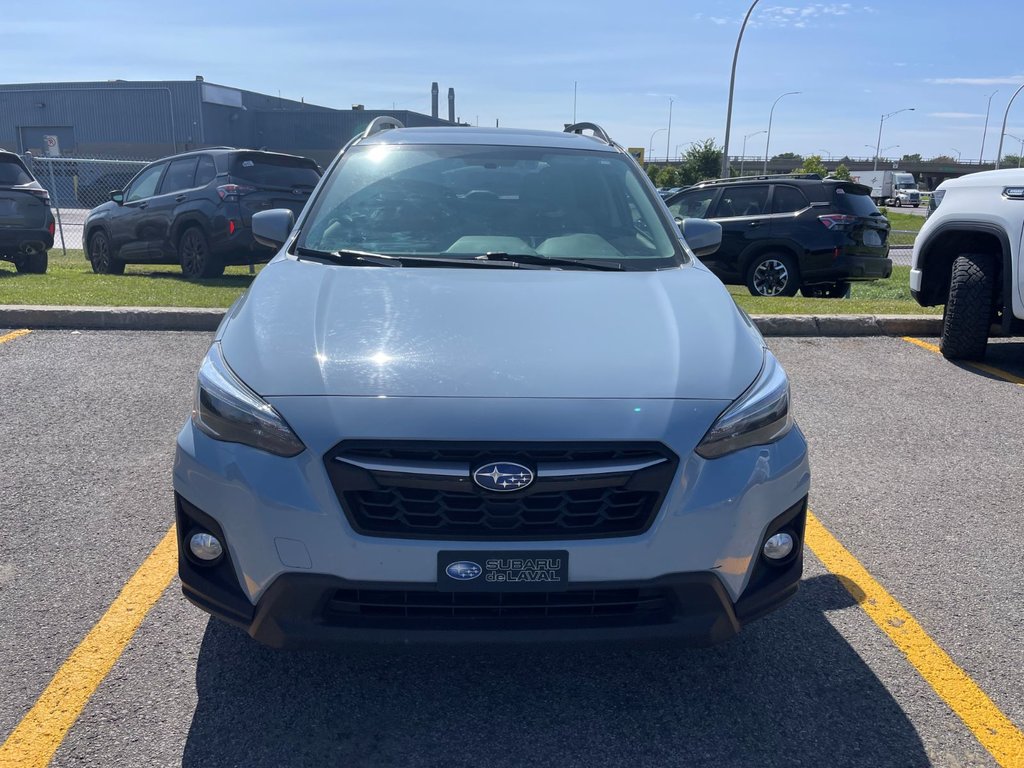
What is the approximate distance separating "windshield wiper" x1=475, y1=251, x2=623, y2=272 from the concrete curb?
4.87 meters

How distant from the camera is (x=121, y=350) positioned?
7156 millimetres

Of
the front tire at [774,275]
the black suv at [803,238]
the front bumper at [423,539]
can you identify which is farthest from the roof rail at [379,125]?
the front tire at [774,275]

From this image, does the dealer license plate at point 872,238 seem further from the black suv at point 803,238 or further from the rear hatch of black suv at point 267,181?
the rear hatch of black suv at point 267,181

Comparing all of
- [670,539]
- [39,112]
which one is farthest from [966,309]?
[39,112]

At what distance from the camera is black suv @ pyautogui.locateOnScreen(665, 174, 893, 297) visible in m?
11.6

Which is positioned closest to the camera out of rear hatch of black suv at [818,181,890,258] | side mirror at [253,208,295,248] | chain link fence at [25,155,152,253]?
side mirror at [253,208,295,248]

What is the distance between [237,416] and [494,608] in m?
0.87

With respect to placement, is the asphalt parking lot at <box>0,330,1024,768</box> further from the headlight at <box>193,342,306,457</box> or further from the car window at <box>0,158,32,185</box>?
the car window at <box>0,158,32,185</box>

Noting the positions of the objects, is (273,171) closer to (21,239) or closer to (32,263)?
(21,239)

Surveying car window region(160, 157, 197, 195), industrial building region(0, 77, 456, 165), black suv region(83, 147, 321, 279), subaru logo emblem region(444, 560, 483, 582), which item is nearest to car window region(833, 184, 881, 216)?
black suv region(83, 147, 321, 279)

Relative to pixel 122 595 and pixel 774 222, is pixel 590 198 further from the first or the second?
pixel 774 222

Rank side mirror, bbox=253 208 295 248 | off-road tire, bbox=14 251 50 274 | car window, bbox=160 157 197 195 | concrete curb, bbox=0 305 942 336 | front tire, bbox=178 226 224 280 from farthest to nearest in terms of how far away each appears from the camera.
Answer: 1. off-road tire, bbox=14 251 50 274
2. car window, bbox=160 157 197 195
3. front tire, bbox=178 226 224 280
4. concrete curb, bbox=0 305 942 336
5. side mirror, bbox=253 208 295 248

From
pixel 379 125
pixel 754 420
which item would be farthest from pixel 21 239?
pixel 754 420

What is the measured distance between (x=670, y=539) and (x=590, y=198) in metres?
2.05
